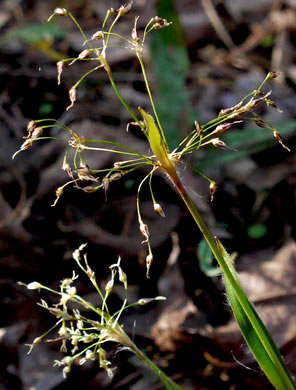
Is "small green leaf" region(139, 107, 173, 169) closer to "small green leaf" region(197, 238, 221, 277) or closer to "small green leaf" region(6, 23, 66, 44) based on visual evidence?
"small green leaf" region(197, 238, 221, 277)

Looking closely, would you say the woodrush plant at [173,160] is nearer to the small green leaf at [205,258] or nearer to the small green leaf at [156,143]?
the small green leaf at [156,143]

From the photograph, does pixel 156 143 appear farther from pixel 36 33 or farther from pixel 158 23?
pixel 36 33

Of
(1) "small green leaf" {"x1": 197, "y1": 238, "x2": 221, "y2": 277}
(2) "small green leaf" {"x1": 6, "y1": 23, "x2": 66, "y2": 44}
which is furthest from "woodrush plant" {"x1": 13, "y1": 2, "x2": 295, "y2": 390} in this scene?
(2) "small green leaf" {"x1": 6, "y1": 23, "x2": 66, "y2": 44}

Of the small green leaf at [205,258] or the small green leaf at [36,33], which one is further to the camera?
the small green leaf at [36,33]

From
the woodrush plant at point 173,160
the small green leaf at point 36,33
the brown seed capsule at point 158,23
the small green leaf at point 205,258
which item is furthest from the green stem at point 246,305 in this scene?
the small green leaf at point 36,33

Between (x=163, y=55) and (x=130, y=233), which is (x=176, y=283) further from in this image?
(x=163, y=55)

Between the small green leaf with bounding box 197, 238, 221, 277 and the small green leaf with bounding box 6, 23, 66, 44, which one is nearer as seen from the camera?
the small green leaf with bounding box 197, 238, 221, 277

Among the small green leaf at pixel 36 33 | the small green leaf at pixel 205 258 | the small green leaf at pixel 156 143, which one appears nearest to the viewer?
→ the small green leaf at pixel 156 143

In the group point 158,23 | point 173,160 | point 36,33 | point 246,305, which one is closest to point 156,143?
point 173,160

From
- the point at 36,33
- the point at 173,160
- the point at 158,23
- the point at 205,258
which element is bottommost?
the point at 205,258

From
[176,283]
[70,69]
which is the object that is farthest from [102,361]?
[70,69]

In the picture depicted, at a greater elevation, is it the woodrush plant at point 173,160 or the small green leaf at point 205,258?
the woodrush plant at point 173,160
